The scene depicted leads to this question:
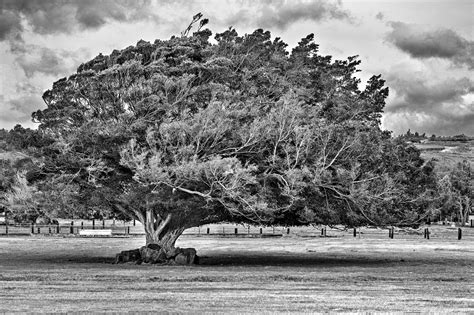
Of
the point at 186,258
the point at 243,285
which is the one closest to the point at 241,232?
the point at 186,258

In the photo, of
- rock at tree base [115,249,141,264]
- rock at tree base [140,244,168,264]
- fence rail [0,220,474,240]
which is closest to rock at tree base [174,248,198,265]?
rock at tree base [140,244,168,264]

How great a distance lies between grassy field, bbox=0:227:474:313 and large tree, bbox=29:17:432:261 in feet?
9.63

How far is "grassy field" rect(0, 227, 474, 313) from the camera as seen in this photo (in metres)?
19.2

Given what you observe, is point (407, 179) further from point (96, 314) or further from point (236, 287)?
point (96, 314)

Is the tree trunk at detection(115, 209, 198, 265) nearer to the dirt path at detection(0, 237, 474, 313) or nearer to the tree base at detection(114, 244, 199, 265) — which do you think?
the tree base at detection(114, 244, 199, 265)

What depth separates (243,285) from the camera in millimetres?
25016

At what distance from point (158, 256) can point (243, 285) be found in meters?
12.5

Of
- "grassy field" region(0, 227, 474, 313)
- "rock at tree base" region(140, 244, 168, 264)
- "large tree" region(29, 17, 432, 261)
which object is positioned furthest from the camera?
"rock at tree base" region(140, 244, 168, 264)

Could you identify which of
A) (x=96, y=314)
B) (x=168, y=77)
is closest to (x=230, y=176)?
(x=168, y=77)

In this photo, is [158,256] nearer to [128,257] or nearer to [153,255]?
[153,255]

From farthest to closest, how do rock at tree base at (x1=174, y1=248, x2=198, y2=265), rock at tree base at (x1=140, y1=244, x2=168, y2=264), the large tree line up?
rock at tree base at (x1=174, y1=248, x2=198, y2=265), rock at tree base at (x1=140, y1=244, x2=168, y2=264), the large tree

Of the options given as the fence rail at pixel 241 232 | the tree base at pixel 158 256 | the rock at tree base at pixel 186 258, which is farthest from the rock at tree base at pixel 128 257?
the fence rail at pixel 241 232

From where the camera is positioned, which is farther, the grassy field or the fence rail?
the fence rail

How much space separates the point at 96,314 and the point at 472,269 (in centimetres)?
2238
